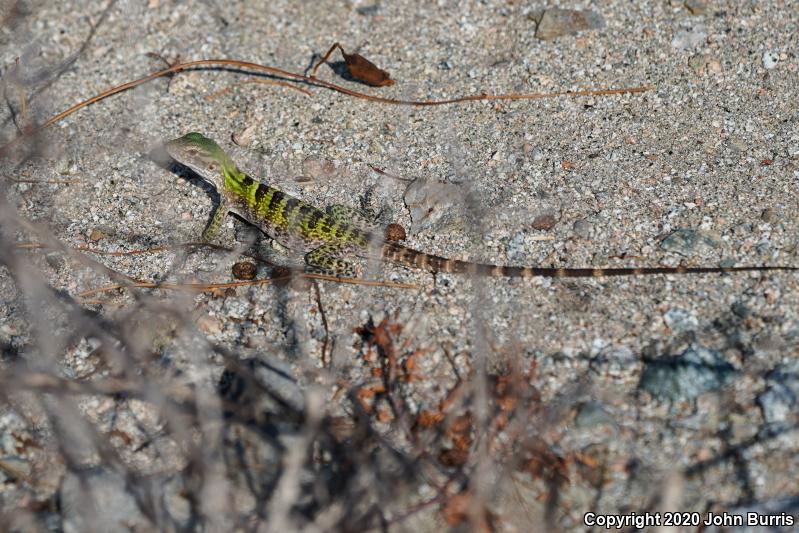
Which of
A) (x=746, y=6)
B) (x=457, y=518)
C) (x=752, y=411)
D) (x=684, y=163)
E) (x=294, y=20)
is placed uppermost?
(x=746, y=6)

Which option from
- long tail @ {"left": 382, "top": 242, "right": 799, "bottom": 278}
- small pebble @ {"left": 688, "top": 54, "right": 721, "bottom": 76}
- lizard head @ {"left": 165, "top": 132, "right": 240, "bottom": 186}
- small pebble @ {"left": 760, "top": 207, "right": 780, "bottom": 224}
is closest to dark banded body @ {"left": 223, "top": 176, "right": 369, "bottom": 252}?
lizard head @ {"left": 165, "top": 132, "right": 240, "bottom": 186}

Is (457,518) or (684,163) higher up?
(684,163)

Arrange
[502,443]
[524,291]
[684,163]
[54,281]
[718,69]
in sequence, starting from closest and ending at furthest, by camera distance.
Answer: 1. [502,443]
2. [524,291]
3. [54,281]
4. [684,163]
5. [718,69]

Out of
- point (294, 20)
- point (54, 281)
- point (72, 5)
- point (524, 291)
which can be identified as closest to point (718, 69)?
point (524, 291)

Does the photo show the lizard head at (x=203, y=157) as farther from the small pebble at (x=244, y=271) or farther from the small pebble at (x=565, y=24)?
the small pebble at (x=565, y=24)

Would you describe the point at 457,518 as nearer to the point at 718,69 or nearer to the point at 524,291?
the point at 524,291

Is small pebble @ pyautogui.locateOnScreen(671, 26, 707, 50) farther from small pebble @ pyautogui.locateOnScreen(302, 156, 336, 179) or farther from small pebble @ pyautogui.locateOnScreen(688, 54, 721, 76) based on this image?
small pebble @ pyautogui.locateOnScreen(302, 156, 336, 179)

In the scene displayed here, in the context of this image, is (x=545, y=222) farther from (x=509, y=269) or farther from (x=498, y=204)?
(x=509, y=269)

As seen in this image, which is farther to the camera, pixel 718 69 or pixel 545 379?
pixel 718 69
